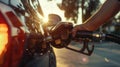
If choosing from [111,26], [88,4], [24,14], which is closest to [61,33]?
[24,14]

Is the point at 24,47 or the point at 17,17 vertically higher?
the point at 17,17

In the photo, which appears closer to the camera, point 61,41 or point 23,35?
point 23,35

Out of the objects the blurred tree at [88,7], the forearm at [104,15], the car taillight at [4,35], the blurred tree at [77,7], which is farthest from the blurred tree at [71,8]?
the car taillight at [4,35]

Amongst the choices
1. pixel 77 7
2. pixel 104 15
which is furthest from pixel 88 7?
pixel 104 15

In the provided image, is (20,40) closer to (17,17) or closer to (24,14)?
(17,17)

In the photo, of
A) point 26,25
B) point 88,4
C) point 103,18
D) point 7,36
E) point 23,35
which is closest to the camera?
point 7,36

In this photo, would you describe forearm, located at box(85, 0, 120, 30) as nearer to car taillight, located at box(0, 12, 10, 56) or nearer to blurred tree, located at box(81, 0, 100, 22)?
car taillight, located at box(0, 12, 10, 56)

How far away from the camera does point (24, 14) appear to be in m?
2.97

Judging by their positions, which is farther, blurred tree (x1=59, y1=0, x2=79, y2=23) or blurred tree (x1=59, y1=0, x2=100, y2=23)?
blurred tree (x1=59, y1=0, x2=79, y2=23)

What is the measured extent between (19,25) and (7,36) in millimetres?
165

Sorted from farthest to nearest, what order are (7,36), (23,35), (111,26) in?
(111,26), (23,35), (7,36)

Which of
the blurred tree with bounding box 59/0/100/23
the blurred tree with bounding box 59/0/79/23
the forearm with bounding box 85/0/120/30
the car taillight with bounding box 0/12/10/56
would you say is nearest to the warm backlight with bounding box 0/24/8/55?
the car taillight with bounding box 0/12/10/56

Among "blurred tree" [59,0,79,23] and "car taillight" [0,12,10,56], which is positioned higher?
"blurred tree" [59,0,79,23]

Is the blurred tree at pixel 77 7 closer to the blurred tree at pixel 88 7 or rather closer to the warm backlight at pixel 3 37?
the blurred tree at pixel 88 7
